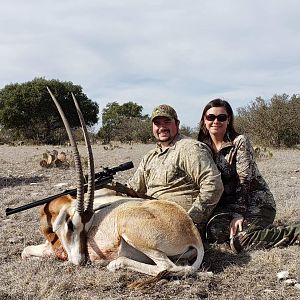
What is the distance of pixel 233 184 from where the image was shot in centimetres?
504

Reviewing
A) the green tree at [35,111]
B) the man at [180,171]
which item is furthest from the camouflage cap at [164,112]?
the green tree at [35,111]

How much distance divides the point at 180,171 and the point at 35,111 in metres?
28.3

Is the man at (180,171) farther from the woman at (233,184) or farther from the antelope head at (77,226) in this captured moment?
the antelope head at (77,226)

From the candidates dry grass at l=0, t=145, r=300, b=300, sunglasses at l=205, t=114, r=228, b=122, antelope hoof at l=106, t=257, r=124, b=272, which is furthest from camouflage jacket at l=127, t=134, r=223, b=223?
antelope hoof at l=106, t=257, r=124, b=272

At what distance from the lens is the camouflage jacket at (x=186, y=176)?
4.47 m

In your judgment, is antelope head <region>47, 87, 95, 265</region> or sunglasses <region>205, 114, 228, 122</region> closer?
antelope head <region>47, 87, 95, 265</region>

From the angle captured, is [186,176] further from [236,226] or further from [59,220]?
[59,220]

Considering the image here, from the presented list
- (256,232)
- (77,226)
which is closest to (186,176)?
(256,232)

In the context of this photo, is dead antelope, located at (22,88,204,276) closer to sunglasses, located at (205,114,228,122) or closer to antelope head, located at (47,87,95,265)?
antelope head, located at (47,87,95,265)

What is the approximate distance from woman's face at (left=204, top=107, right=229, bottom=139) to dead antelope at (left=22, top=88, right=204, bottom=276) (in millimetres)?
1114

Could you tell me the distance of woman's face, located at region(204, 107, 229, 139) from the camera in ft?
16.1

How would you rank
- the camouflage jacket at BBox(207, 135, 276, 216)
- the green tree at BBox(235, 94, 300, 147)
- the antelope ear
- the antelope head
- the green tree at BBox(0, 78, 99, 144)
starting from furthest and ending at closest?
1. the green tree at BBox(0, 78, 99, 144)
2. the green tree at BBox(235, 94, 300, 147)
3. the camouflage jacket at BBox(207, 135, 276, 216)
4. the antelope ear
5. the antelope head

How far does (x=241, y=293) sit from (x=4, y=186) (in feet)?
21.4

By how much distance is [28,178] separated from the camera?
1009 cm
